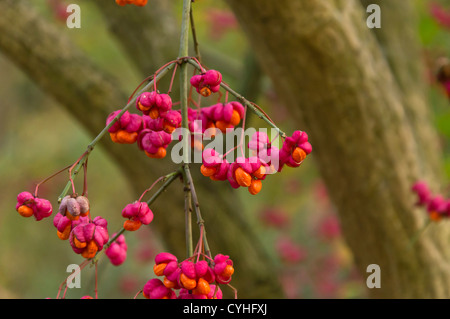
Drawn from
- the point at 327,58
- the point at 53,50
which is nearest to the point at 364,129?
the point at 327,58

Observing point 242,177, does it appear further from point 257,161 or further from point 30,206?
point 30,206

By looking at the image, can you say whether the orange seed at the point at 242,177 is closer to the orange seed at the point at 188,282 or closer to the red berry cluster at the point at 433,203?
the orange seed at the point at 188,282

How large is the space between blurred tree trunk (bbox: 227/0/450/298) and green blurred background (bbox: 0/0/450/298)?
0.76m

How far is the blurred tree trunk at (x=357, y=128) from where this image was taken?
4.04ft

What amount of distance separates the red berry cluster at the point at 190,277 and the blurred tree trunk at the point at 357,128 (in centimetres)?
73

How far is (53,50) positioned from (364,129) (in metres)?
0.96

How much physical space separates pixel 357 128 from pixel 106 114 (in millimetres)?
742

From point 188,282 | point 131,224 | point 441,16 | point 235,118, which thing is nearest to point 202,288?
point 188,282

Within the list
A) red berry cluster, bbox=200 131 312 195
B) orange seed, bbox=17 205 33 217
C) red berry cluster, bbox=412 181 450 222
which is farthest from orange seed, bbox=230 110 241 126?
red berry cluster, bbox=412 181 450 222

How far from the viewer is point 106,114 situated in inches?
61.4

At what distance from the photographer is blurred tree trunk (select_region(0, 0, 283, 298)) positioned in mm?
1569

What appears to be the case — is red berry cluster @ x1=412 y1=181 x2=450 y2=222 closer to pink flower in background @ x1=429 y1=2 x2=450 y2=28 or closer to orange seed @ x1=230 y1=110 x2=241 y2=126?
orange seed @ x1=230 y1=110 x2=241 y2=126

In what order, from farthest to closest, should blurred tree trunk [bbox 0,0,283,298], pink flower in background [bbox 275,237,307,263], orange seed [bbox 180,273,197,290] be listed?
pink flower in background [bbox 275,237,307,263], blurred tree trunk [bbox 0,0,283,298], orange seed [bbox 180,273,197,290]

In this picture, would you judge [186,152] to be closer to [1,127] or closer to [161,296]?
[161,296]
